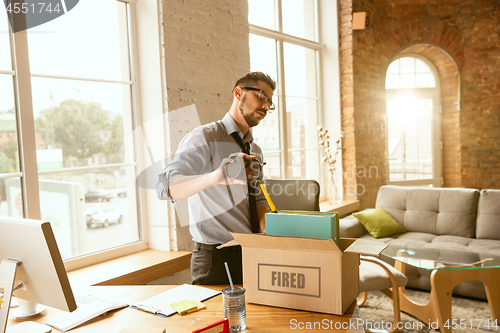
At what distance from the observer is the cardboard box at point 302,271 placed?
1210 millimetres

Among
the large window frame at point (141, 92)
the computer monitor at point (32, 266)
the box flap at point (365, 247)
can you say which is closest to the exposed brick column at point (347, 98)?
the large window frame at point (141, 92)

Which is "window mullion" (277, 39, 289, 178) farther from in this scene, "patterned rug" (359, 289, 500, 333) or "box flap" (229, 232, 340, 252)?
"box flap" (229, 232, 340, 252)

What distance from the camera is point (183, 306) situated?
1366 mm

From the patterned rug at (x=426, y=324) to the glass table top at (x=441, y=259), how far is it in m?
0.47

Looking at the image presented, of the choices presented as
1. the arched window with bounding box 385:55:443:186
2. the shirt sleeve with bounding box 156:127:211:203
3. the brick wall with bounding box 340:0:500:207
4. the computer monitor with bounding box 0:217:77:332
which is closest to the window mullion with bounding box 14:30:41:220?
the shirt sleeve with bounding box 156:127:211:203

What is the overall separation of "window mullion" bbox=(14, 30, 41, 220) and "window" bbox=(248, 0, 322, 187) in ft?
7.34

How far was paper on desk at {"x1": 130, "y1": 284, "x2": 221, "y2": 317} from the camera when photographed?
136 centimetres

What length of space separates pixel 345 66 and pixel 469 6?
222 cm

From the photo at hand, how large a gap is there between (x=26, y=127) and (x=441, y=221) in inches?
147

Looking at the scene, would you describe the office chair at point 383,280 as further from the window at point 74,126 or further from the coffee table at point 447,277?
the window at point 74,126

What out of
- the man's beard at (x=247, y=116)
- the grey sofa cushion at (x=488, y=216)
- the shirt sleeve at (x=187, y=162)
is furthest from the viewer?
the grey sofa cushion at (x=488, y=216)

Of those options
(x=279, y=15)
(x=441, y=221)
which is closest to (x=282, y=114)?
(x=279, y=15)

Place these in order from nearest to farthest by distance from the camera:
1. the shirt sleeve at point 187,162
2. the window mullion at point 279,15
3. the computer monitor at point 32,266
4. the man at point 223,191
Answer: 1. the computer monitor at point 32,266
2. the shirt sleeve at point 187,162
3. the man at point 223,191
4. the window mullion at point 279,15

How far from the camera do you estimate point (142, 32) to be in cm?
285
